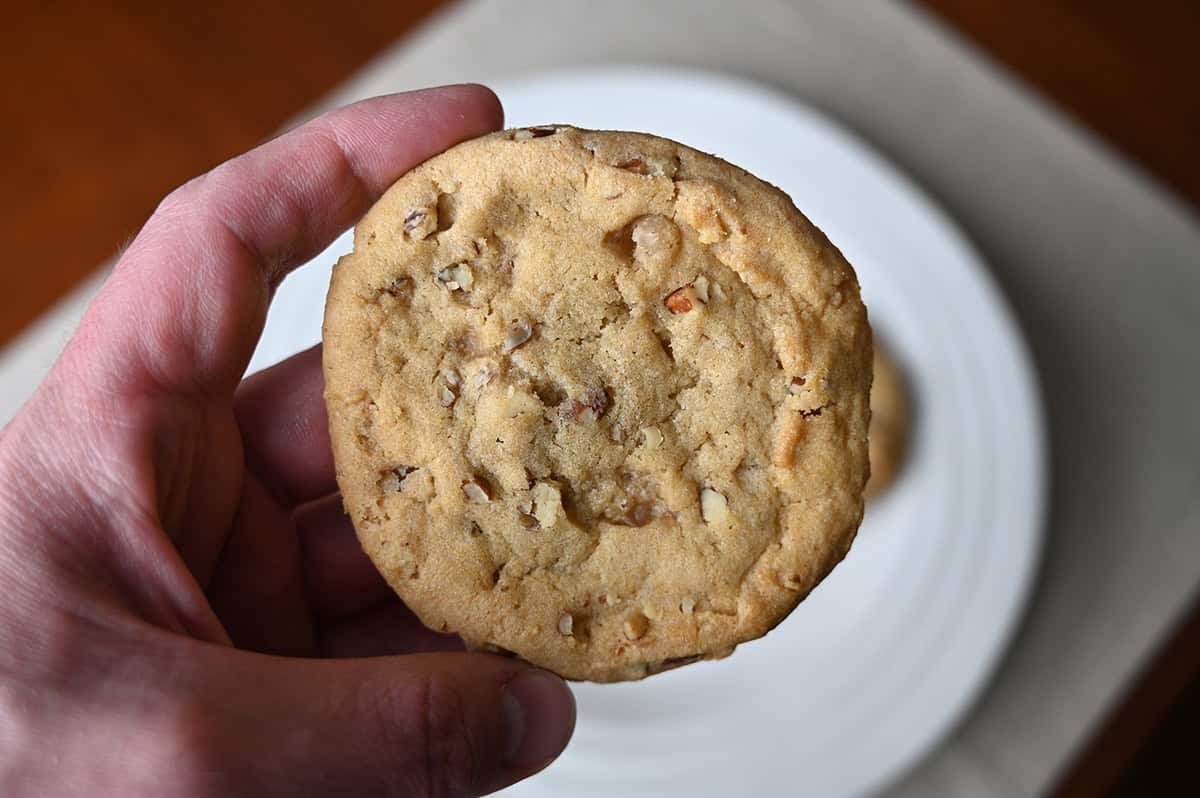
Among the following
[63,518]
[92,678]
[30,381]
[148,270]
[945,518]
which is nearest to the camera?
[92,678]

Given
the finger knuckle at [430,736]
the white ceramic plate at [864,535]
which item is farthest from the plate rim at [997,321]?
the finger knuckle at [430,736]

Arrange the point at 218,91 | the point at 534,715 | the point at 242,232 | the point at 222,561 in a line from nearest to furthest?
the point at 534,715, the point at 242,232, the point at 222,561, the point at 218,91

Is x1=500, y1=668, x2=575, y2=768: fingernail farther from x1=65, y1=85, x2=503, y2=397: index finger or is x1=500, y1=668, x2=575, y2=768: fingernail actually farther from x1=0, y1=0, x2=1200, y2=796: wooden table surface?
x1=0, y1=0, x2=1200, y2=796: wooden table surface

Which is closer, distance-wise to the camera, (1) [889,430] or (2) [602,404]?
(2) [602,404]

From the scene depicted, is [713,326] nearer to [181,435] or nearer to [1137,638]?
[181,435]

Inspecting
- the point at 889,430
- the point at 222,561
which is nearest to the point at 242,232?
the point at 222,561

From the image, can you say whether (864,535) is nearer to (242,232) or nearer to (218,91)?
(242,232)

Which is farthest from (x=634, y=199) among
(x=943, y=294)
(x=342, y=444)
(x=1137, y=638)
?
(x=1137, y=638)
